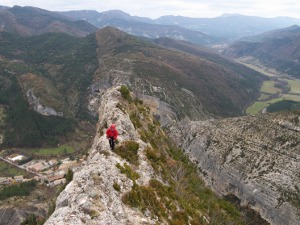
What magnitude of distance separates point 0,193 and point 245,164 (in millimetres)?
109929

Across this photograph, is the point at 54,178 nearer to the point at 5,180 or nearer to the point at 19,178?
the point at 19,178

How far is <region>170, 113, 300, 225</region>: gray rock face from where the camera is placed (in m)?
84.9

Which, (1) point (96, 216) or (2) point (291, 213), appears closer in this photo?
(1) point (96, 216)

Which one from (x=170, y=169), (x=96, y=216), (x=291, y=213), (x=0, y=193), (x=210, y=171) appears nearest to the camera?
(x=96, y=216)

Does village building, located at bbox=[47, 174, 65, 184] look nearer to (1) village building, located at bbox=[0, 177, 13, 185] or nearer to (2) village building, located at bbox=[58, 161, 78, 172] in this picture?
(2) village building, located at bbox=[58, 161, 78, 172]

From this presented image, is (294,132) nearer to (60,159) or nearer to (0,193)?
(0,193)

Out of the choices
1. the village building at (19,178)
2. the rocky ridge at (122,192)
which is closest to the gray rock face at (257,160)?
the rocky ridge at (122,192)

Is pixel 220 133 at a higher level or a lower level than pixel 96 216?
lower

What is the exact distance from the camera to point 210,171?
4146 inches

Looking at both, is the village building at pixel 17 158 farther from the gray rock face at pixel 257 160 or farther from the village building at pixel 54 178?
the gray rock face at pixel 257 160

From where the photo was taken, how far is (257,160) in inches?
3752

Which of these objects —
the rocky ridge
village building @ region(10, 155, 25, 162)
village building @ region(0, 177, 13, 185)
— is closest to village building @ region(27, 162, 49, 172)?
village building @ region(10, 155, 25, 162)

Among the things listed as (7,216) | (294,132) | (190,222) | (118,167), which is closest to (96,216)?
(118,167)

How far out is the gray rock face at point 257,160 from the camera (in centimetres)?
8494
